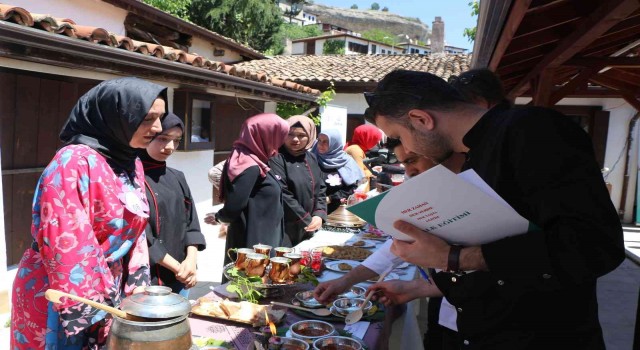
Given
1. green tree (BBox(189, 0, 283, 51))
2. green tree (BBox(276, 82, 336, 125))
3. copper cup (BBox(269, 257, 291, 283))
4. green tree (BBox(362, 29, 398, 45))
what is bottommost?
copper cup (BBox(269, 257, 291, 283))

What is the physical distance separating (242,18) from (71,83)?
19.5 m

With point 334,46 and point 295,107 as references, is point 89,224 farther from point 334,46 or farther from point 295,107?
point 334,46

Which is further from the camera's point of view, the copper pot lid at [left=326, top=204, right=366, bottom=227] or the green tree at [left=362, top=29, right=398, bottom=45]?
the green tree at [left=362, top=29, right=398, bottom=45]

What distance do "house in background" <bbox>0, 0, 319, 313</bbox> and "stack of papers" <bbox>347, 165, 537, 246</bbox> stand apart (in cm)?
291

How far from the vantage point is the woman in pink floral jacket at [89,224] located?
5.17 feet

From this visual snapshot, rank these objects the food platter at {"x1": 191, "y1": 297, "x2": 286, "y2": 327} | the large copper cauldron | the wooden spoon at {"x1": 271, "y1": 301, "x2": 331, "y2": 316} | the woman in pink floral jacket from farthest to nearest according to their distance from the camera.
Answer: the wooden spoon at {"x1": 271, "y1": 301, "x2": 331, "y2": 316} → the food platter at {"x1": 191, "y1": 297, "x2": 286, "y2": 327} → the woman in pink floral jacket → the large copper cauldron

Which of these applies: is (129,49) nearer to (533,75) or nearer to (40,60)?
(40,60)

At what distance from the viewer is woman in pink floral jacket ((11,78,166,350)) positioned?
5.17 ft

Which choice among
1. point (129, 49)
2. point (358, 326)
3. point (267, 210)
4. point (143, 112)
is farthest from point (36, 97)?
point (358, 326)

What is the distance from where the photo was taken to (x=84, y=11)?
732 cm

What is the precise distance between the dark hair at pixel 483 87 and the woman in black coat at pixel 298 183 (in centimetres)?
188

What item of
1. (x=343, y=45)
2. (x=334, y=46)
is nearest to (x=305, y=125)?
(x=334, y=46)

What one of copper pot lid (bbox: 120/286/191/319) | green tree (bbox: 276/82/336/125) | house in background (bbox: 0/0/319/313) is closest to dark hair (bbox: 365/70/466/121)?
copper pot lid (bbox: 120/286/191/319)

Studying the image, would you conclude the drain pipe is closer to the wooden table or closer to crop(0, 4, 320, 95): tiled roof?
crop(0, 4, 320, 95): tiled roof
